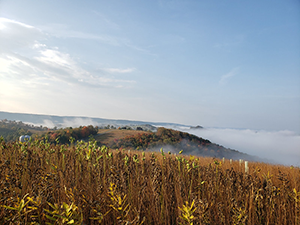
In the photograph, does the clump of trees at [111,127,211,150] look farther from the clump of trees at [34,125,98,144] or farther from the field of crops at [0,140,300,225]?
the field of crops at [0,140,300,225]

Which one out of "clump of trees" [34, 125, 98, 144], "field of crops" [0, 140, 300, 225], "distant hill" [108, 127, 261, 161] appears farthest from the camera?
"distant hill" [108, 127, 261, 161]

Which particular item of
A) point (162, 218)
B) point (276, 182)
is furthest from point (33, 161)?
point (276, 182)

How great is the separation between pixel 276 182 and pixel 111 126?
13.8 meters

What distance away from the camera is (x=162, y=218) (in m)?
2.59

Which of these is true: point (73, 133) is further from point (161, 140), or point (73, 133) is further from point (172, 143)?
point (172, 143)

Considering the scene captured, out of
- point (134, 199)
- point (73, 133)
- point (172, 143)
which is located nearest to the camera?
point (134, 199)

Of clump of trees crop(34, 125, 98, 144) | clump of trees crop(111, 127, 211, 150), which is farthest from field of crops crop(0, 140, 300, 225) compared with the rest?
clump of trees crop(34, 125, 98, 144)

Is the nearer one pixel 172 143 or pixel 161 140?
pixel 161 140

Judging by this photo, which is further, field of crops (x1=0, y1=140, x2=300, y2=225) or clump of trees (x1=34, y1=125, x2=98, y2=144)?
clump of trees (x1=34, y1=125, x2=98, y2=144)

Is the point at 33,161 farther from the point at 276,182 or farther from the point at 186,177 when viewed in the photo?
the point at 276,182

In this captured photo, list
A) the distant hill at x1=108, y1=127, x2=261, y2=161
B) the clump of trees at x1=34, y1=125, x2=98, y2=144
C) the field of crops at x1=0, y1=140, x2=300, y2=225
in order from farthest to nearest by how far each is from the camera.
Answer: the distant hill at x1=108, y1=127, x2=261, y2=161 → the clump of trees at x1=34, y1=125, x2=98, y2=144 → the field of crops at x1=0, y1=140, x2=300, y2=225

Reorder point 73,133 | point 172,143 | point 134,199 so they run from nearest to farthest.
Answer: point 134,199, point 73,133, point 172,143

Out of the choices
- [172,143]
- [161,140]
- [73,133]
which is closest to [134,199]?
[161,140]

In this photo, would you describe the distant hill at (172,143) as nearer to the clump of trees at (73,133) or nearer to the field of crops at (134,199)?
the clump of trees at (73,133)
